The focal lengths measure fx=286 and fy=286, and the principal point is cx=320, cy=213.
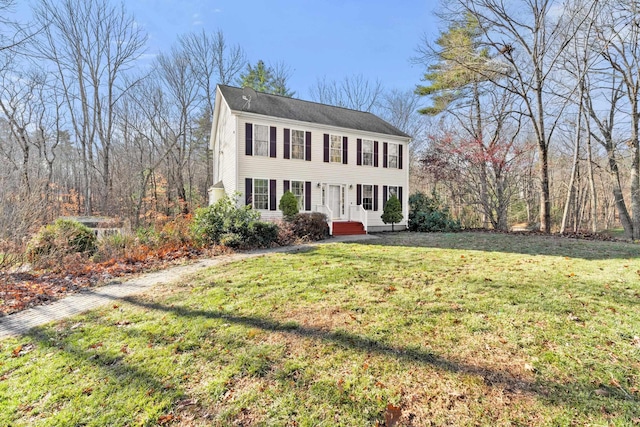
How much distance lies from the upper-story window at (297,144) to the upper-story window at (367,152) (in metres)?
3.44

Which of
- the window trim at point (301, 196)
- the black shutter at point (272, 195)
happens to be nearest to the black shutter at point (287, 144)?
the window trim at point (301, 196)

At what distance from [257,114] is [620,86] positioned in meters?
17.4

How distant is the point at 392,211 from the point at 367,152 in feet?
11.3

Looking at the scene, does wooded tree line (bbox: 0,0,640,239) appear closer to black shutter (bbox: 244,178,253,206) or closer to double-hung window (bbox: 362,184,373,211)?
double-hung window (bbox: 362,184,373,211)

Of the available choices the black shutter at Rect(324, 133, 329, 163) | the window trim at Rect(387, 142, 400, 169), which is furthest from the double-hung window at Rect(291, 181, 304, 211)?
the window trim at Rect(387, 142, 400, 169)

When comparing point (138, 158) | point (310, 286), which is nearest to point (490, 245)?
point (310, 286)

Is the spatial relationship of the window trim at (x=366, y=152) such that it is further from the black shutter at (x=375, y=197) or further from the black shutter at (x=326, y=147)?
the black shutter at (x=326, y=147)

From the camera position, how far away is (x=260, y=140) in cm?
1278

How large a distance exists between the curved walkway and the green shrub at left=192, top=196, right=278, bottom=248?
180 cm

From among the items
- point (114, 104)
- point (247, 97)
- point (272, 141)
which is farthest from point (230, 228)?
point (114, 104)

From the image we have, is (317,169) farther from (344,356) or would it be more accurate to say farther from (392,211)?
(344,356)

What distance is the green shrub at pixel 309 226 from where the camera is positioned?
10.6 metres

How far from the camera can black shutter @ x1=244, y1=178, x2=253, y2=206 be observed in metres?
12.3

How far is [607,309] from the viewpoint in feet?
12.0
